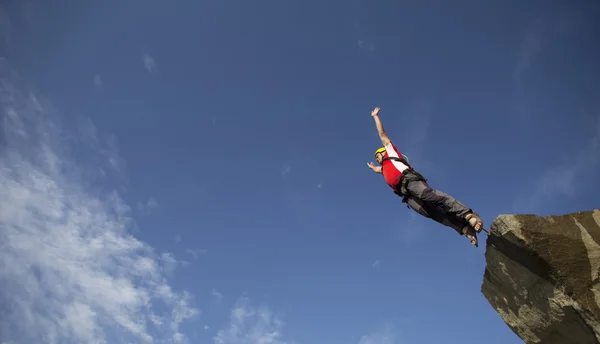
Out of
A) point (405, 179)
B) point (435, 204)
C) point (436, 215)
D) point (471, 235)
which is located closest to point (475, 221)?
point (471, 235)

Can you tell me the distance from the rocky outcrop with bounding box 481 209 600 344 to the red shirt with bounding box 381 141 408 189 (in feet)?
7.84

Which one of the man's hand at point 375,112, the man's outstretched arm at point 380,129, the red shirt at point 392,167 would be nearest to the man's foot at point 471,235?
the red shirt at point 392,167

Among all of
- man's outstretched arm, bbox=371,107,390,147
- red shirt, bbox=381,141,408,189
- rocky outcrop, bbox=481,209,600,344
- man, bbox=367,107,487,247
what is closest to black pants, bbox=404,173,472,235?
man, bbox=367,107,487,247

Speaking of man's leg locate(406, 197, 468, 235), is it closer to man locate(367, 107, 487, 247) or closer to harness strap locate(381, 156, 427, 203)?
man locate(367, 107, 487, 247)

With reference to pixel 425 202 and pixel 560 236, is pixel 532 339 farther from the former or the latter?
pixel 425 202

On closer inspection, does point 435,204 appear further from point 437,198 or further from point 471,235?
point 471,235

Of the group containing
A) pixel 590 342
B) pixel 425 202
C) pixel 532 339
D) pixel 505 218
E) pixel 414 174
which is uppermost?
pixel 414 174

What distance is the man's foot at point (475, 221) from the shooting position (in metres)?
7.74

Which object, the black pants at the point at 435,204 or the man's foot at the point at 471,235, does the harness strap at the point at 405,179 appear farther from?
the man's foot at the point at 471,235

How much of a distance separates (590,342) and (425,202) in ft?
13.8

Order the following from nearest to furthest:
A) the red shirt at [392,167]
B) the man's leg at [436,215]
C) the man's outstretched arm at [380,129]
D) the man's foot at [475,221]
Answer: the man's foot at [475,221] → the man's leg at [436,215] → the red shirt at [392,167] → the man's outstretched arm at [380,129]

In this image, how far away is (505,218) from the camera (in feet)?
23.8

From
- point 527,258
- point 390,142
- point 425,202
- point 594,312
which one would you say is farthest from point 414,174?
point 594,312

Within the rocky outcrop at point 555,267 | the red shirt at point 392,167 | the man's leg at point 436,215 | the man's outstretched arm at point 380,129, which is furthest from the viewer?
the man's outstretched arm at point 380,129
